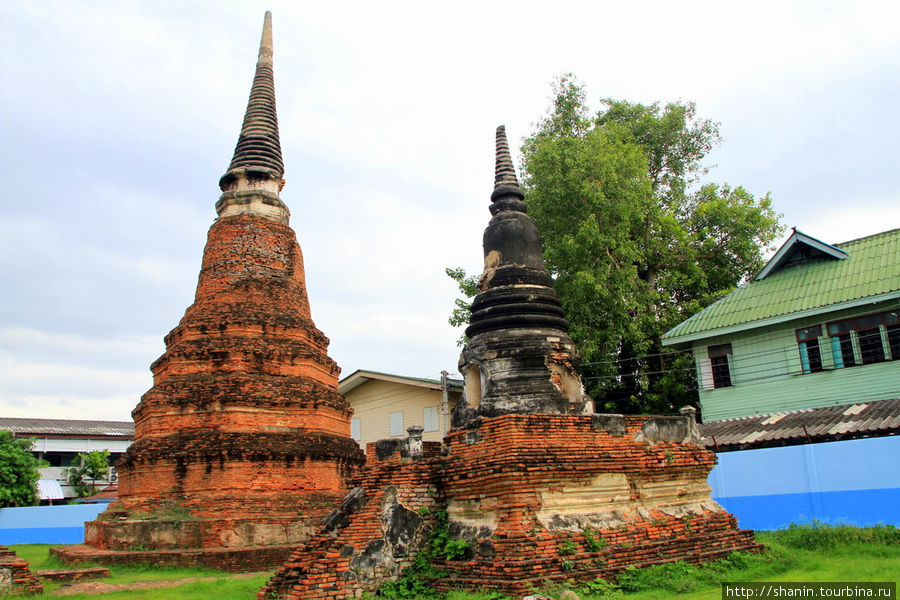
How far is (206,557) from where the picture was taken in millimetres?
14516

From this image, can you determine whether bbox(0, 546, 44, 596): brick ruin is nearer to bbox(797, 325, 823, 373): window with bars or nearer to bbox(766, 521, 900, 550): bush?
bbox(766, 521, 900, 550): bush

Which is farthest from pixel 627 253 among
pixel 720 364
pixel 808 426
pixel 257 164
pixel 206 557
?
pixel 206 557

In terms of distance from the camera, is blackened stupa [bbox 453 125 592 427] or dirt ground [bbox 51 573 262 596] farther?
dirt ground [bbox 51 573 262 596]

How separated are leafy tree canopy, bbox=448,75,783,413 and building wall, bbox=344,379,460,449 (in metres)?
4.58

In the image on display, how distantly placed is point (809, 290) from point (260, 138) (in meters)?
15.5

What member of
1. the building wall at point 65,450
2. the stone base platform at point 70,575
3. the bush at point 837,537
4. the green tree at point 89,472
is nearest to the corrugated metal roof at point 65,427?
the building wall at point 65,450

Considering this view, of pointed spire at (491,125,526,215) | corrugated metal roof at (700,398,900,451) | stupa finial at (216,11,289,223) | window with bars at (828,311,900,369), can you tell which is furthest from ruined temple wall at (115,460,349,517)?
window with bars at (828,311,900,369)

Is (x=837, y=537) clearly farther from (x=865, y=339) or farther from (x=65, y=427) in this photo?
(x=65, y=427)

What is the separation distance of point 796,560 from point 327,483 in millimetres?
10437

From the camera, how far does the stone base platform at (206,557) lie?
572 inches

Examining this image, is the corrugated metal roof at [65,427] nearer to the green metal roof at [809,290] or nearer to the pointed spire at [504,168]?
the green metal roof at [809,290]

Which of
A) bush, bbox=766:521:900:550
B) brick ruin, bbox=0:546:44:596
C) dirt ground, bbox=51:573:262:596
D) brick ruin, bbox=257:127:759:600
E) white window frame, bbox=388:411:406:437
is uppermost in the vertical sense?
white window frame, bbox=388:411:406:437

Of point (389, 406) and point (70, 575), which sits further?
point (389, 406)

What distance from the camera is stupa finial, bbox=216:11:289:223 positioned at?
20094 millimetres
